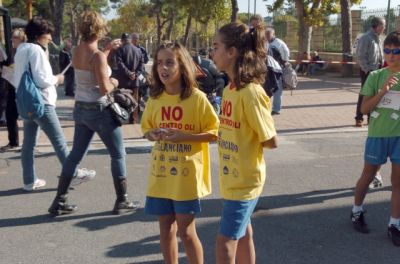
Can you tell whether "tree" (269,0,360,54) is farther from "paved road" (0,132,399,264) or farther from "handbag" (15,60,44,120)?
"handbag" (15,60,44,120)

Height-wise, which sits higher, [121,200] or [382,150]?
[382,150]

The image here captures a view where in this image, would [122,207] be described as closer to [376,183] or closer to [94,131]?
[94,131]

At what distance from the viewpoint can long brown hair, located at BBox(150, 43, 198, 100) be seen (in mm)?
3271

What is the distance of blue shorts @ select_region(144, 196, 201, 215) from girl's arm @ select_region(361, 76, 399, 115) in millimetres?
1797

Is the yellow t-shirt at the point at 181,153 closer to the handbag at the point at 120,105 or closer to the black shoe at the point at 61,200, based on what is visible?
the handbag at the point at 120,105

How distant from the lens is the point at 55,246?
13.9 feet

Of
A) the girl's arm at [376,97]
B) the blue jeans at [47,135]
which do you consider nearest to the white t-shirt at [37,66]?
the blue jeans at [47,135]

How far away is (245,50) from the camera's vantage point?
286 cm

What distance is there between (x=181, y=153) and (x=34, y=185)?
304cm

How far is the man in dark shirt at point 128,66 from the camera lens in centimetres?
999

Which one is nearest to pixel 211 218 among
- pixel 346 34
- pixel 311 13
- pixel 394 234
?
pixel 394 234

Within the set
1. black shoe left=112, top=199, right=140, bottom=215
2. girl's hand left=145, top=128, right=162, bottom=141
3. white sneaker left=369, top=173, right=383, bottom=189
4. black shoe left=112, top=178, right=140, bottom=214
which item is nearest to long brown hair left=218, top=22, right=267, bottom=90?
girl's hand left=145, top=128, right=162, bottom=141

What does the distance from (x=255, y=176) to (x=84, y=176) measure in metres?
3.44

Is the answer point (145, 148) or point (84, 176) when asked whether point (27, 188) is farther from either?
point (145, 148)
